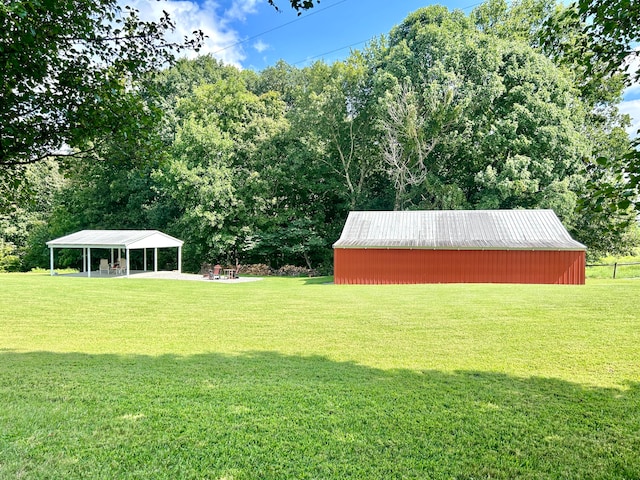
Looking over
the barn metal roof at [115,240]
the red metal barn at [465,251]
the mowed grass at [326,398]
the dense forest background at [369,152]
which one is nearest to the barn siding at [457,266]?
the red metal barn at [465,251]

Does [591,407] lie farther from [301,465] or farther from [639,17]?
[639,17]

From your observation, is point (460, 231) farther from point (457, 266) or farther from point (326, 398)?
point (326, 398)

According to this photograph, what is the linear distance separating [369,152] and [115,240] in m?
17.3

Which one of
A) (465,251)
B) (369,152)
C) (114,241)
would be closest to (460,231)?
(465,251)

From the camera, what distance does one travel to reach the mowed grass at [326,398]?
3.12 meters

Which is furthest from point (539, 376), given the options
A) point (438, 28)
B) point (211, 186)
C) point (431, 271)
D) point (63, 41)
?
point (438, 28)

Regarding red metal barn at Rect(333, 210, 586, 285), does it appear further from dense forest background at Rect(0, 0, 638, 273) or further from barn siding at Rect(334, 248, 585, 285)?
dense forest background at Rect(0, 0, 638, 273)

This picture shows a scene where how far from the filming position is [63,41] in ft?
13.9

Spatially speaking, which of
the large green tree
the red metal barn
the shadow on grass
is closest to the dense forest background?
the red metal barn

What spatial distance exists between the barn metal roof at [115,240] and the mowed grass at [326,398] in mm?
15194

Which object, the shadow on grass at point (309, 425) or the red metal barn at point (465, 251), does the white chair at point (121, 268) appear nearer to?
the red metal barn at point (465, 251)

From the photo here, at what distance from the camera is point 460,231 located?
67.1 feet

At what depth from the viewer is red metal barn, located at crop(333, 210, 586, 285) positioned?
1850 centimetres

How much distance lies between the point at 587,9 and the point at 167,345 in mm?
7134
